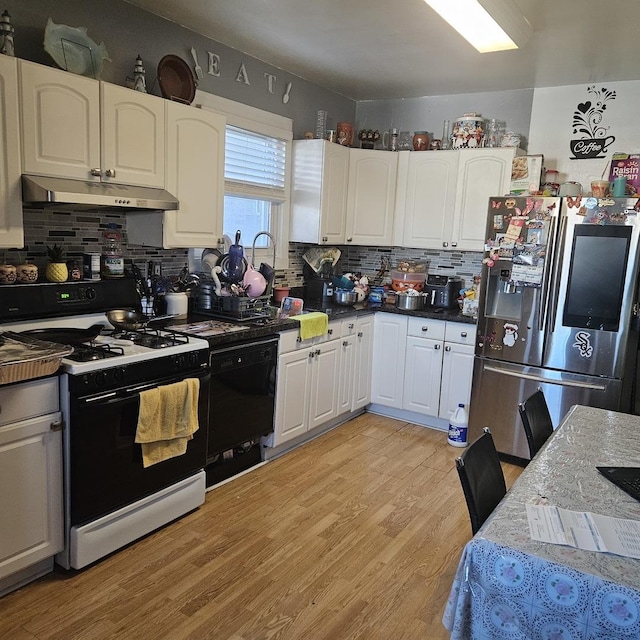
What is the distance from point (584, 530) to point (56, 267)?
2419mm

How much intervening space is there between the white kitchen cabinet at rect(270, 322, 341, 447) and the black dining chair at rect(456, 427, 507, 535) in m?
1.73

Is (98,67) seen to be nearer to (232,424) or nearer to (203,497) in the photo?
(232,424)

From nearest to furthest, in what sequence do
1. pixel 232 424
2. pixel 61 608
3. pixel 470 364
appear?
pixel 61 608 < pixel 232 424 < pixel 470 364

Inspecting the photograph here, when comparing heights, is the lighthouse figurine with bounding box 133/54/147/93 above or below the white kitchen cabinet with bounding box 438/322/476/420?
above

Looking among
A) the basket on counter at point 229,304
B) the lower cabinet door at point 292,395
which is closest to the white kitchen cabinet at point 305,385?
the lower cabinet door at point 292,395

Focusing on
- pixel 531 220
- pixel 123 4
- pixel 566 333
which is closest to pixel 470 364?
pixel 566 333

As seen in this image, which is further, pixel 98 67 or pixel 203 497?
pixel 203 497

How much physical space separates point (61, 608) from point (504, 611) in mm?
1694

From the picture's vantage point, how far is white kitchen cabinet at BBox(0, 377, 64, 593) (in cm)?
207

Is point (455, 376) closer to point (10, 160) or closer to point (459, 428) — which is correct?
point (459, 428)

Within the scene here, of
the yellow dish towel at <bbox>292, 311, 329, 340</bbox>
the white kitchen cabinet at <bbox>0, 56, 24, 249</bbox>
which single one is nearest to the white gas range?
the white kitchen cabinet at <bbox>0, 56, 24, 249</bbox>

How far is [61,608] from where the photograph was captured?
2119 millimetres

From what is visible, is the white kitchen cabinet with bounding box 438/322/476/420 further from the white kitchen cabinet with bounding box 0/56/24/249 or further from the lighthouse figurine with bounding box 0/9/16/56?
the lighthouse figurine with bounding box 0/9/16/56

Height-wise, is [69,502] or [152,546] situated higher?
Answer: [69,502]
